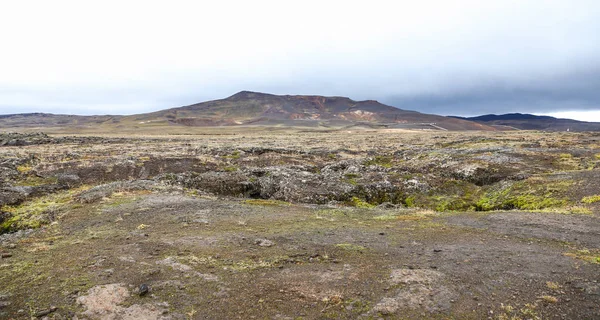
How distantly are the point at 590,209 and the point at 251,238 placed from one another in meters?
18.3

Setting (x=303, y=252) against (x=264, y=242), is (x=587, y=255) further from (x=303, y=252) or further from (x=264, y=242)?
(x=264, y=242)

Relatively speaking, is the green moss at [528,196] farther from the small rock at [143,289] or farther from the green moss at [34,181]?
the green moss at [34,181]

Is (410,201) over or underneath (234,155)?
underneath

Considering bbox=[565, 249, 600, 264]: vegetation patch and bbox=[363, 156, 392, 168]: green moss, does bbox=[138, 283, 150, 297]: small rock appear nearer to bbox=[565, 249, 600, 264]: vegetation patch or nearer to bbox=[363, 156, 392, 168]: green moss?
bbox=[565, 249, 600, 264]: vegetation patch

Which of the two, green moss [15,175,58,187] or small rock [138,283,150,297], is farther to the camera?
green moss [15,175,58,187]

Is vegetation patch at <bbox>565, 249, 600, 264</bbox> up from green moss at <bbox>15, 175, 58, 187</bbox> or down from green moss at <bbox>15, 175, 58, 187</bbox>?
up

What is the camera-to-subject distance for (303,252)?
1355 centimetres

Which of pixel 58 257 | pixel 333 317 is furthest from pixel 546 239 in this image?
pixel 58 257

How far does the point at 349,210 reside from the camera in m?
21.5

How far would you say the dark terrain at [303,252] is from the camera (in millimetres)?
9508

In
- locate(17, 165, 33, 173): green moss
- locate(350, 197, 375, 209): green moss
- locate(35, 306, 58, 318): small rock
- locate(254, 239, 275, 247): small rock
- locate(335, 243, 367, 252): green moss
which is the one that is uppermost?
locate(335, 243, 367, 252): green moss

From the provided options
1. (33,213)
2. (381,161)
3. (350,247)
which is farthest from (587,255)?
(381,161)

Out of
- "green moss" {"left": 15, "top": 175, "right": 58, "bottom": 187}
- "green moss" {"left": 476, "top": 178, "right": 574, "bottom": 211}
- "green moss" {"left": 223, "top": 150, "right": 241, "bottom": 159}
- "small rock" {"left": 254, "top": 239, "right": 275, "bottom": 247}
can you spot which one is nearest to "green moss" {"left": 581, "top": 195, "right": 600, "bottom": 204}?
"green moss" {"left": 476, "top": 178, "right": 574, "bottom": 211}

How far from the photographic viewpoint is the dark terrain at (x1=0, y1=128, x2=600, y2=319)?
9.51 metres
